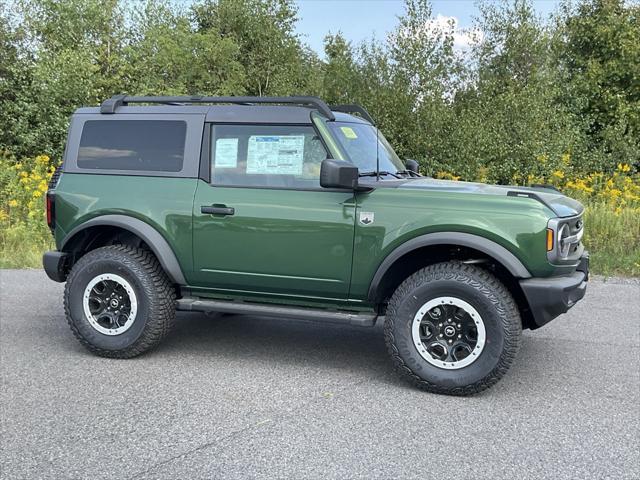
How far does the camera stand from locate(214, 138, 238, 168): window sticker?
4715mm

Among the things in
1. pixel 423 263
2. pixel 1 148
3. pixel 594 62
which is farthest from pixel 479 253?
pixel 594 62

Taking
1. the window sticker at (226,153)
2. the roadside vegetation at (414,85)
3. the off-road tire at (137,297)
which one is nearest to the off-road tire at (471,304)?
the window sticker at (226,153)

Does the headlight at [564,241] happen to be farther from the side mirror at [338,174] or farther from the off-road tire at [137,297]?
the off-road tire at [137,297]

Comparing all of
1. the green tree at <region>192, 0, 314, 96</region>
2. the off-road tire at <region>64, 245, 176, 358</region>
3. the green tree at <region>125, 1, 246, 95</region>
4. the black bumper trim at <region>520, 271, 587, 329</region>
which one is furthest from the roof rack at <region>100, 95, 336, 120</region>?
the green tree at <region>125, 1, 246, 95</region>

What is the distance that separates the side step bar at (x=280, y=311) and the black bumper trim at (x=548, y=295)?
1.04m

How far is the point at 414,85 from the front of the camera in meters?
13.4

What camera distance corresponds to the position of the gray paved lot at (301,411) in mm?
3139

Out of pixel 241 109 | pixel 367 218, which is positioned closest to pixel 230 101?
pixel 241 109

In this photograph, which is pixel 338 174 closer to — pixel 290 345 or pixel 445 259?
pixel 445 259

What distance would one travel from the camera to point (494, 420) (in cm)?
373

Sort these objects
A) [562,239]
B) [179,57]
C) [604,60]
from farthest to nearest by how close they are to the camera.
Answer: [604,60] < [179,57] < [562,239]

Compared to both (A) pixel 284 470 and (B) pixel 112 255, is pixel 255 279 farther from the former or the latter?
(A) pixel 284 470

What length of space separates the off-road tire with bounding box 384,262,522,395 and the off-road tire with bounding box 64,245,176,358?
5.70 ft

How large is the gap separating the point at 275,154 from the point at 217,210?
0.58 m
